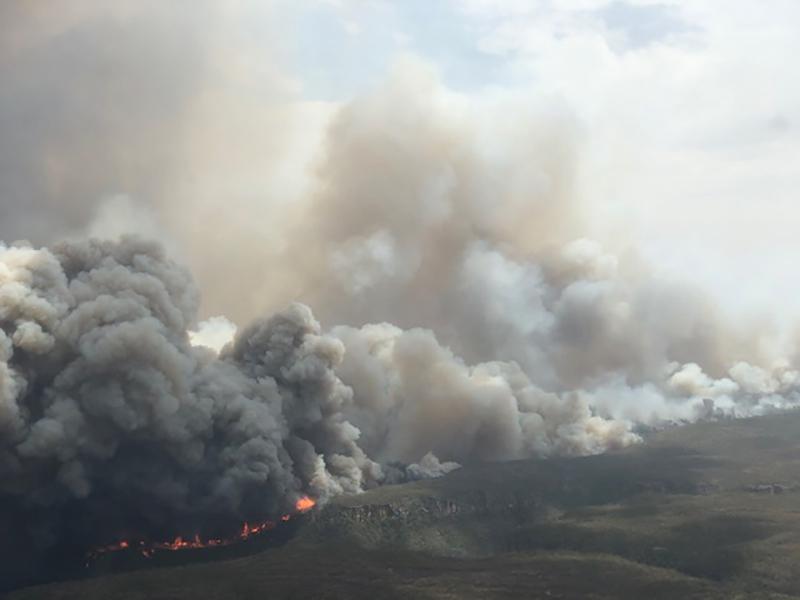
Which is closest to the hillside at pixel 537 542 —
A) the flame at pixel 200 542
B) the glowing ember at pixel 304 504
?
the flame at pixel 200 542

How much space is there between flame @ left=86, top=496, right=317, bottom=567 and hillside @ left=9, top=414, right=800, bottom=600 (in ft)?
9.49

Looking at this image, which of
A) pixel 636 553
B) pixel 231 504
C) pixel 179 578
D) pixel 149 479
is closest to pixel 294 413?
pixel 231 504

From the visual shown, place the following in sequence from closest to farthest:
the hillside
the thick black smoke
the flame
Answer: the hillside → the thick black smoke → the flame

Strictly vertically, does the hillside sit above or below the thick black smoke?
below

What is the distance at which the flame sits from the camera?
9619 cm

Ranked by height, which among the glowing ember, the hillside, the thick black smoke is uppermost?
the thick black smoke

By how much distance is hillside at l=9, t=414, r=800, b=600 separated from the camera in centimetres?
8506

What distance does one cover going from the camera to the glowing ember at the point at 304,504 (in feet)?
362

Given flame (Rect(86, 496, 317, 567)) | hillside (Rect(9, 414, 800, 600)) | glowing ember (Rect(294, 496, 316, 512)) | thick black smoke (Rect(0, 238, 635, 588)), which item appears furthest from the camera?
glowing ember (Rect(294, 496, 316, 512))

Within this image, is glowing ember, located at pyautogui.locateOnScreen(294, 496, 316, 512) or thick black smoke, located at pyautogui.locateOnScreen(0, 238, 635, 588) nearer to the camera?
thick black smoke, located at pyautogui.locateOnScreen(0, 238, 635, 588)

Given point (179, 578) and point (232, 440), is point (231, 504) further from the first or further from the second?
point (179, 578)

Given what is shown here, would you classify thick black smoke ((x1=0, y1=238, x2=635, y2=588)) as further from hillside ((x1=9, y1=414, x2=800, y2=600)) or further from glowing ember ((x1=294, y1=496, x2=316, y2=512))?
hillside ((x1=9, y1=414, x2=800, y2=600))

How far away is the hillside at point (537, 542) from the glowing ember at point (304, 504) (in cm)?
332

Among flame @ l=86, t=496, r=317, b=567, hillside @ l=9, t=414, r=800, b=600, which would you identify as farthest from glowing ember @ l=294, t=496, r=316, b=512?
A: hillside @ l=9, t=414, r=800, b=600
